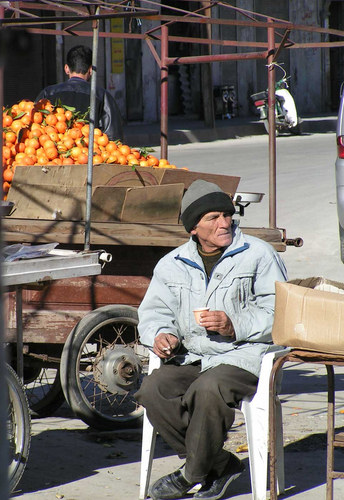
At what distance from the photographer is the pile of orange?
4676mm

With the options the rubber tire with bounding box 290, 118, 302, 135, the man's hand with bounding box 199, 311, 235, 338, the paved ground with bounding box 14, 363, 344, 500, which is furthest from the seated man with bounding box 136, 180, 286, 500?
the rubber tire with bounding box 290, 118, 302, 135

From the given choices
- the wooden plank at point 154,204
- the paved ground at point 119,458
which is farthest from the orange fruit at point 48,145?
the paved ground at point 119,458

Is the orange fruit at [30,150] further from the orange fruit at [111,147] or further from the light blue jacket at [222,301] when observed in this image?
the light blue jacket at [222,301]

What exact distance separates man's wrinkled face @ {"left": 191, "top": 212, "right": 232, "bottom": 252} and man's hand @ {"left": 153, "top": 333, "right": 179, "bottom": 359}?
1.28 feet

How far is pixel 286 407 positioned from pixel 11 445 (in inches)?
67.6

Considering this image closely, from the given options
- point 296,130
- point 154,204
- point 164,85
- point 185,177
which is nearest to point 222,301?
point 154,204

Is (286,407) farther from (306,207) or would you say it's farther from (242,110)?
(242,110)

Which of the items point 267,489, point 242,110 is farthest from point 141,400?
point 242,110

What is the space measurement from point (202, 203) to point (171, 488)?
1.06 m

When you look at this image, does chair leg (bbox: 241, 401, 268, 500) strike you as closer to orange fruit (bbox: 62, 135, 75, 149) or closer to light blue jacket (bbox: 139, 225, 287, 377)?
light blue jacket (bbox: 139, 225, 287, 377)

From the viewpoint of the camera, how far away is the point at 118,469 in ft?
12.3

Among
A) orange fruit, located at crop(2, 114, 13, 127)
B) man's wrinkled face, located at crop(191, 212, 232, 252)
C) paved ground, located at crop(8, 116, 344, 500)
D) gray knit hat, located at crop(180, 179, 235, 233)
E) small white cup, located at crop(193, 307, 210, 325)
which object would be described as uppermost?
orange fruit, located at crop(2, 114, 13, 127)

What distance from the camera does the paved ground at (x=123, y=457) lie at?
3.48m

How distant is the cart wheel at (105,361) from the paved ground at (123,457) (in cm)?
13
